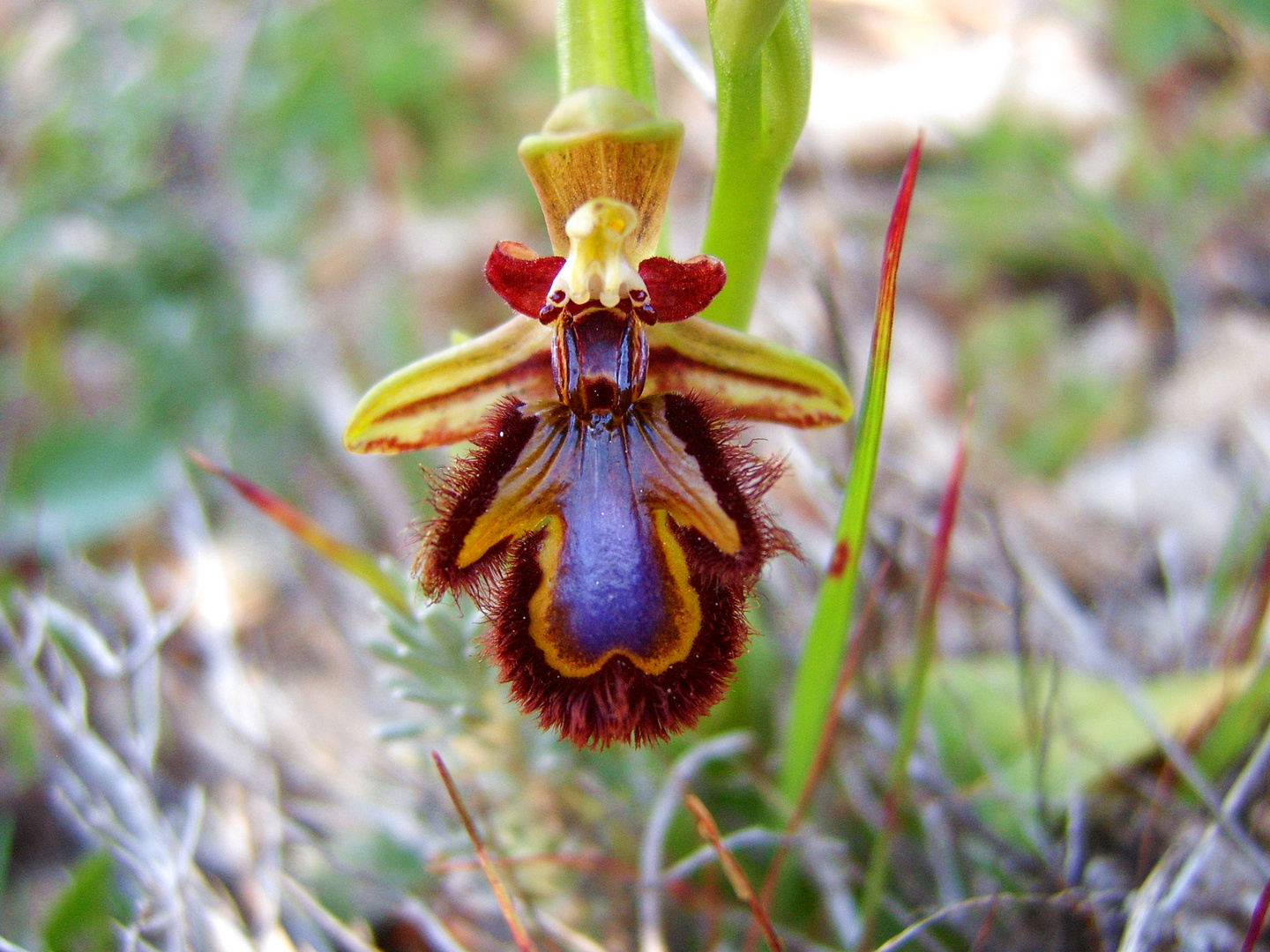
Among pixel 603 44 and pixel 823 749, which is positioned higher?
pixel 603 44

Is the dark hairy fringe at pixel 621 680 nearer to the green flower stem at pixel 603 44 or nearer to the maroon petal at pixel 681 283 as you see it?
the maroon petal at pixel 681 283

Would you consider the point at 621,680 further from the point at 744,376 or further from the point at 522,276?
the point at 522,276

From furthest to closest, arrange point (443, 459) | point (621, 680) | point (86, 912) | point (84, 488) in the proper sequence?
point (84, 488) < point (443, 459) < point (86, 912) < point (621, 680)

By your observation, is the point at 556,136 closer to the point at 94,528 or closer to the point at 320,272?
the point at 94,528

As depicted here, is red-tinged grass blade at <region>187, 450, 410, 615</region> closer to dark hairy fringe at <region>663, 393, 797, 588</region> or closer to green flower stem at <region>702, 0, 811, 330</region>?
dark hairy fringe at <region>663, 393, 797, 588</region>

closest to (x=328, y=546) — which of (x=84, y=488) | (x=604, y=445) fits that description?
(x=604, y=445)

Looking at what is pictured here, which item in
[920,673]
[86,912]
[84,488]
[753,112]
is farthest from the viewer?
[84,488]
